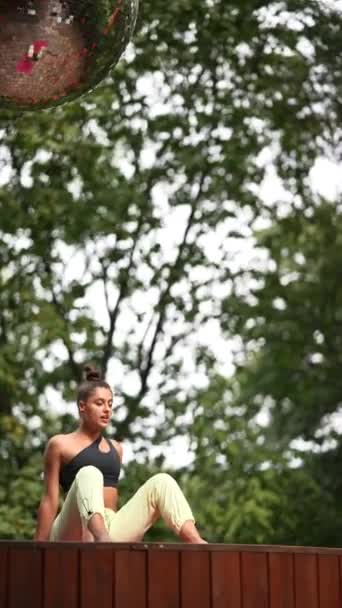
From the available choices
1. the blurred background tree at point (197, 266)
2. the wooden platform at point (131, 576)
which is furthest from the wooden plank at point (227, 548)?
the blurred background tree at point (197, 266)

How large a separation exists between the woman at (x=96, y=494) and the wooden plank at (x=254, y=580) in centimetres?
16

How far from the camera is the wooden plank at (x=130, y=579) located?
8.81 feet

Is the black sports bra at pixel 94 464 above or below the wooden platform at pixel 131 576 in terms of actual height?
above

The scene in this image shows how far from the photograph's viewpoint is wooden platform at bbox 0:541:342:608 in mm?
2658

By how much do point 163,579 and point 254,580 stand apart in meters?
0.29

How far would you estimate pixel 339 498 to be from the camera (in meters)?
7.46

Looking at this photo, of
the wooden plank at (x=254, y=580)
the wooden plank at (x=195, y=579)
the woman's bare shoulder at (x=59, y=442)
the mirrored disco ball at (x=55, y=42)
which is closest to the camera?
the mirrored disco ball at (x=55, y=42)

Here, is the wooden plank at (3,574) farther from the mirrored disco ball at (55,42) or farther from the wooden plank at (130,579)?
the mirrored disco ball at (55,42)

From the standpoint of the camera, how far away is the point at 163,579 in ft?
8.98

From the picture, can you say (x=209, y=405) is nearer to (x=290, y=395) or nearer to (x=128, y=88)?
(x=290, y=395)

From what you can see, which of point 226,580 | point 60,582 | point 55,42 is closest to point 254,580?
point 226,580

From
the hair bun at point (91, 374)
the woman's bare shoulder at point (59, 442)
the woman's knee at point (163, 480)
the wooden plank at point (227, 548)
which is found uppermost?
the hair bun at point (91, 374)

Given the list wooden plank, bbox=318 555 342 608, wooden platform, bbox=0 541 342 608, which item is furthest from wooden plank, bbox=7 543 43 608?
wooden plank, bbox=318 555 342 608

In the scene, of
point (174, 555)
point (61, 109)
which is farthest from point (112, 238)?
point (174, 555)
